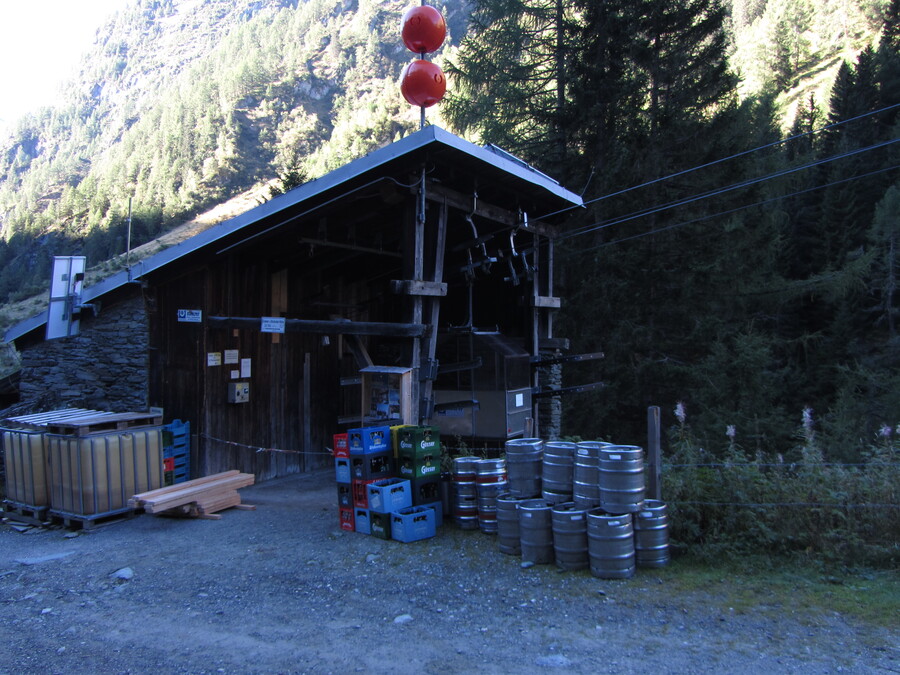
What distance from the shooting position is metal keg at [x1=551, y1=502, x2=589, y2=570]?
19.5 ft

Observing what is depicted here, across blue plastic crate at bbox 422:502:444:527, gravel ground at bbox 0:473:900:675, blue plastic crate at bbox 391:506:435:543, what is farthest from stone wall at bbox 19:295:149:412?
blue plastic crate at bbox 422:502:444:527

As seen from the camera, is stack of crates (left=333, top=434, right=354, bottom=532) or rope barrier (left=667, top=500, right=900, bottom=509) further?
stack of crates (left=333, top=434, right=354, bottom=532)

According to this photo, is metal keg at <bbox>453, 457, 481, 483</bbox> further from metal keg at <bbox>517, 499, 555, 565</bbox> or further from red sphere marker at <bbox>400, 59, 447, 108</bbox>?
red sphere marker at <bbox>400, 59, 447, 108</bbox>

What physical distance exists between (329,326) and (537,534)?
4190 millimetres

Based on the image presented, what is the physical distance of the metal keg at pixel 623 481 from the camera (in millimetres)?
5816

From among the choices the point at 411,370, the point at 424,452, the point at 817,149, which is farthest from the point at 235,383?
the point at 817,149

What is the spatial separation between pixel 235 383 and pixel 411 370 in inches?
128

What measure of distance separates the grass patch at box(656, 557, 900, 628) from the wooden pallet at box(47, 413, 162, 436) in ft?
21.9

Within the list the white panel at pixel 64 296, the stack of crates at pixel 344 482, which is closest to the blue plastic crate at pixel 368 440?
the stack of crates at pixel 344 482

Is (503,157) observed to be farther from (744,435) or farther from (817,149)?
(817,149)

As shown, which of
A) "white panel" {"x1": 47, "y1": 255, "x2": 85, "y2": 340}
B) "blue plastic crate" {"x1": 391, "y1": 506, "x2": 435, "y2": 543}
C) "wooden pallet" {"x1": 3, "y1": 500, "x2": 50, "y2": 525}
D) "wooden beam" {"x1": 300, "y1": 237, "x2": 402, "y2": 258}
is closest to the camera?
"blue plastic crate" {"x1": 391, "y1": 506, "x2": 435, "y2": 543}

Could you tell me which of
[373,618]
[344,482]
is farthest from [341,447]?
[373,618]

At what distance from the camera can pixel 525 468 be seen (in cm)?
668

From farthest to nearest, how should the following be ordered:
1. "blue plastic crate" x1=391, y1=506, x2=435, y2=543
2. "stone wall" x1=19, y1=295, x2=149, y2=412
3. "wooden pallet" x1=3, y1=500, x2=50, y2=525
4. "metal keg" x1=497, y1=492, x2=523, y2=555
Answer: "stone wall" x1=19, y1=295, x2=149, y2=412
"wooden pallet" x1=3, y1=500, x2=50, y2=525
"blue plastic crate" x1=391, y1=506, x2=435, y2=543
"metal keg" x1=497, y1=492, x2=523, y2=555
